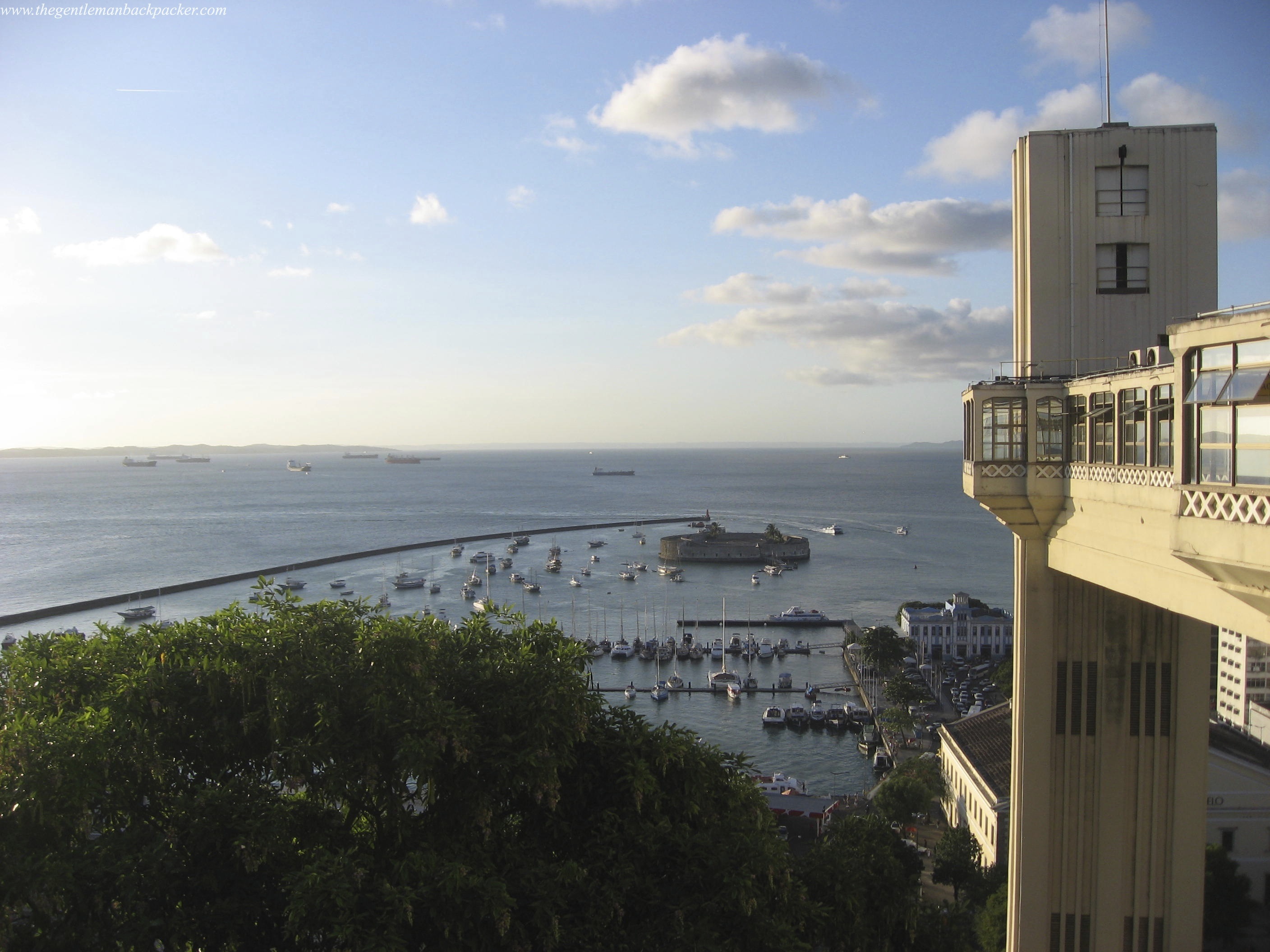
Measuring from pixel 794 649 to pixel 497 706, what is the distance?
3729 centimetres

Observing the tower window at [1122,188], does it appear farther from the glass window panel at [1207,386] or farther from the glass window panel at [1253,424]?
the glass window panel at [1253,424]

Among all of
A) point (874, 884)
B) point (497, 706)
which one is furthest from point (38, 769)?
point (874, 884)

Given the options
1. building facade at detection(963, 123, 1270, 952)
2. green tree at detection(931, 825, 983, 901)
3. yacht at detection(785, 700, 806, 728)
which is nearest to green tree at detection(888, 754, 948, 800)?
green tree at detection(931, 825, 983, 901)

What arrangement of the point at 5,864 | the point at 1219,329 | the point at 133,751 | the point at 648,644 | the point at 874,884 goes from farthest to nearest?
the point at 648,644 < the point at 874,884 < the point at 133,751 < the point at 5,864 < the point at 1219,329

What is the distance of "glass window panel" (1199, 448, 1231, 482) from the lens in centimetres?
476

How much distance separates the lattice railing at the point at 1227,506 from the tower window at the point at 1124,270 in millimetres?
4623

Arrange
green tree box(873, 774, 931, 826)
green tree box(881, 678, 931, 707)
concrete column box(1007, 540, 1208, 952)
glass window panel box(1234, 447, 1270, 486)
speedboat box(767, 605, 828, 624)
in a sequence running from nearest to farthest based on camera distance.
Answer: glass window panel box(1234, 447, 1270, 486) < concrete column box(1007, 540, 1208, 952) < green tree box(873, 774, 931, 826) < green tree box(881, 678, 931, 707) < speedboat box(767, 605, 828, 624)

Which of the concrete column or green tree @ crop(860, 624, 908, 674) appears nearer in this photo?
the concrete column

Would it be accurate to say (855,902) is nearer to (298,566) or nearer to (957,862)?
(957,862)

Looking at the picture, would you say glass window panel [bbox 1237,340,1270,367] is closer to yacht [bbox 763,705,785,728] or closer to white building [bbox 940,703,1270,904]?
white building [bbox 940,703,1270,904]

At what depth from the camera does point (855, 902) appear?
7359 millimetres

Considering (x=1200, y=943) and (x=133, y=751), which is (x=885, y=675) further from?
(x=133, y=751)

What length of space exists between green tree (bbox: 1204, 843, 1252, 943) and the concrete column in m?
9.42

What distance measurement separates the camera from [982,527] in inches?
3625
